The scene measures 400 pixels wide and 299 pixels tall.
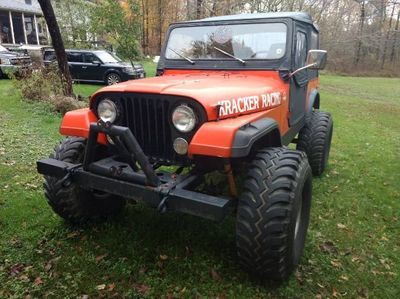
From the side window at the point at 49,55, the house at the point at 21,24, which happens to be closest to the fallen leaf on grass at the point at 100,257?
the side window at the point at 49,55

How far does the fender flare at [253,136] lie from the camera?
262 cm

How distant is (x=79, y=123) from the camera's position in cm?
330

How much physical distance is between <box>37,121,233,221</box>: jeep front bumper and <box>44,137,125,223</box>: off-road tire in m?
0.24

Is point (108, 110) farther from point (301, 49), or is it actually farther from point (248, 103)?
point (301, 49)

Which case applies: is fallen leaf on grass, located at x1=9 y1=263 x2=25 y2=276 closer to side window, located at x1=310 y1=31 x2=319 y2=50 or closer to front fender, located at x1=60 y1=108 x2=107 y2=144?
front fender, located at x1=60 y1=108 x2=107 y2=144

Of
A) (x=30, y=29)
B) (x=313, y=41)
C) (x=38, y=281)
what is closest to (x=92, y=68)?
(x=313, y=41)

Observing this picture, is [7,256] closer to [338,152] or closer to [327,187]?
[327,187]

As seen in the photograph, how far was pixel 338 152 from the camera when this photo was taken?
7.40 metres

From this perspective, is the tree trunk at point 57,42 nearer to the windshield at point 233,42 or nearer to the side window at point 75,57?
the windshield at point 233,42

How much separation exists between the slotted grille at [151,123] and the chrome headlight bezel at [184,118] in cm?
10

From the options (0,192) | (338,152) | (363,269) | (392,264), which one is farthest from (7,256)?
(338,152)

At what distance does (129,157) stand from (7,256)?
1597 mm

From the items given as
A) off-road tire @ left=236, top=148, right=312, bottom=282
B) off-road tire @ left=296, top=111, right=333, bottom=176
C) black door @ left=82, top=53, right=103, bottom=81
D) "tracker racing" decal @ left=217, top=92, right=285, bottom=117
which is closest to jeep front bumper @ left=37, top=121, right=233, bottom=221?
off-road tire @ left=236, top=148, right=312, bottom=282

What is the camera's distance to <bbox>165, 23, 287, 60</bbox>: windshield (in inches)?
162
